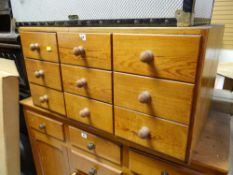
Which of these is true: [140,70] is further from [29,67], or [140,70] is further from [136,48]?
[29,67]

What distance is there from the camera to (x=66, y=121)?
89 centimetres

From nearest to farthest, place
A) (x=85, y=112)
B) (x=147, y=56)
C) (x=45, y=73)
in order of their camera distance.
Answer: (x=147, y=56) → (x=85, y=112) → (x=45, y=73)

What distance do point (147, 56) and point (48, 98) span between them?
568 mm

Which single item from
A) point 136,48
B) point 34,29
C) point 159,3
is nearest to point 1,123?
point 34,29

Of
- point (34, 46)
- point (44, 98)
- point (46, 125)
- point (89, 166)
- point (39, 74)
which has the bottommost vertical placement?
point (89, 166)

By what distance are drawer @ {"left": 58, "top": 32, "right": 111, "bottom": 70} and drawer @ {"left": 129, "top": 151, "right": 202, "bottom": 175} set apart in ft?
1.17

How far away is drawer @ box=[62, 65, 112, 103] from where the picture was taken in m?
0.66

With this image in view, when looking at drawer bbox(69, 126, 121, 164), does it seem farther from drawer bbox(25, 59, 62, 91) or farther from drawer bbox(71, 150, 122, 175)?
drawer bbox(25, 59, 62, 91)

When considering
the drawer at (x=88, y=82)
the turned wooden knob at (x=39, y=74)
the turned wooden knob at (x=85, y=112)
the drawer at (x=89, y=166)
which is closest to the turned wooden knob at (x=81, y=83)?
the drawer at (x=88, y=82)

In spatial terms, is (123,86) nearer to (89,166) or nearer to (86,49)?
(86,49)

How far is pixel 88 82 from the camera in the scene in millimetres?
705

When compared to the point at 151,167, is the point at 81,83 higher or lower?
higher

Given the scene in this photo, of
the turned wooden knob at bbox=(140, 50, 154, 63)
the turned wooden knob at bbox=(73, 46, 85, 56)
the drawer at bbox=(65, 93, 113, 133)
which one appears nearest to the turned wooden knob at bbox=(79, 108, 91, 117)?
the drawer at bbox=(65, 93, 113, 133)

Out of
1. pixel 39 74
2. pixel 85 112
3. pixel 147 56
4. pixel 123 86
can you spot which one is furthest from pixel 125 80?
pixel 39 74
